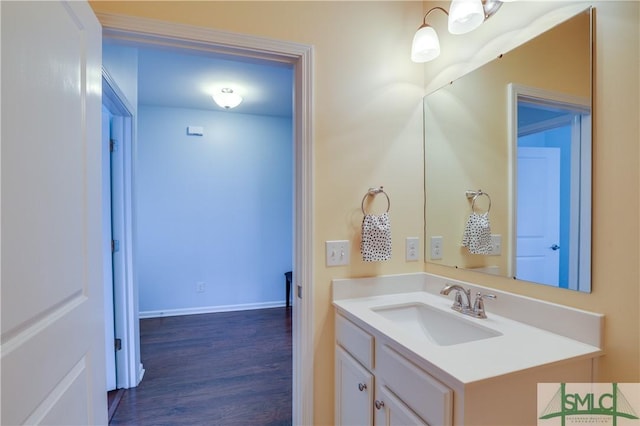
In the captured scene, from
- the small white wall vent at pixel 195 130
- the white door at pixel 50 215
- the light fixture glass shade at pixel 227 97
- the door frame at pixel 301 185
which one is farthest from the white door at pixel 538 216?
the small white wall vent at pixel 195 130

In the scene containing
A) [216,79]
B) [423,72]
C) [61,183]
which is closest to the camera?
[61,183]

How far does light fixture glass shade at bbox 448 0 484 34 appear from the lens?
121 centimetres

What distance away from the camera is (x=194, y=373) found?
239 centimetres

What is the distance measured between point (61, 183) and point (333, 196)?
1.01 meters

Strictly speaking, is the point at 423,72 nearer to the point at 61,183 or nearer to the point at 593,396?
the point at 593,396

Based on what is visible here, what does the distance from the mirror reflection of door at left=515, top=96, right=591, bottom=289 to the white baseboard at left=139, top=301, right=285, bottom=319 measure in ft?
10.9

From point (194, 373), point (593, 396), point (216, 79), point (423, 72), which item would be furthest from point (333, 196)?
point (216, 79)

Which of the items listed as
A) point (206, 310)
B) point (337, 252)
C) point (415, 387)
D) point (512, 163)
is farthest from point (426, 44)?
point (206, 310)

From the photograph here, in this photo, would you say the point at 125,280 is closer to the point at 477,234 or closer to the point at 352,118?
the point at 352,118

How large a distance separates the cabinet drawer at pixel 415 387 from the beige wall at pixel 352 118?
44cm

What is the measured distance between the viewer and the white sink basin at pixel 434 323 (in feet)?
3.95

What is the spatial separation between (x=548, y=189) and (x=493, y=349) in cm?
62

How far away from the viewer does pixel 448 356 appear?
2.94ft

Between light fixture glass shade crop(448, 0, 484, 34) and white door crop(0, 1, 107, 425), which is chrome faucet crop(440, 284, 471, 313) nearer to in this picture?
light fixture glass shade crop(448, 0, 484, 34)
